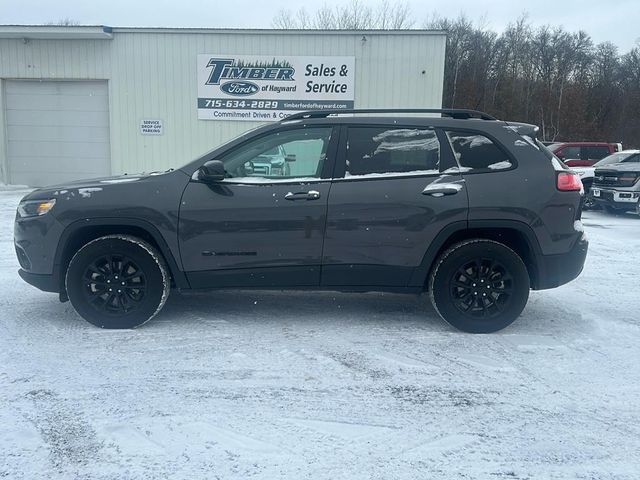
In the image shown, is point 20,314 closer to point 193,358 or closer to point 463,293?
point 193,358

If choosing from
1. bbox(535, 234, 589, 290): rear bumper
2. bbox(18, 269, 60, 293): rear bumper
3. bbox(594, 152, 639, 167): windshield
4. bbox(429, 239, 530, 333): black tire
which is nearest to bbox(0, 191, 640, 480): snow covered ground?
bbox(429, 239, 530, 333): black tire

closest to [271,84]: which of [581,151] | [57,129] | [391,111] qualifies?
Answer: [57,129]

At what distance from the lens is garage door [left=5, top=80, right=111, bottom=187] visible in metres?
16.5

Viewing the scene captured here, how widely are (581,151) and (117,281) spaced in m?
17.5

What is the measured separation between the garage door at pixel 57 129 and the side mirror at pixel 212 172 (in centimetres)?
1306

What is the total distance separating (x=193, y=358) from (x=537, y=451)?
7.90 ft

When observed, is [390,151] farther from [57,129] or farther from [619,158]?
[57,129]

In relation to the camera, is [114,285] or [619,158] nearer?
[114,285]

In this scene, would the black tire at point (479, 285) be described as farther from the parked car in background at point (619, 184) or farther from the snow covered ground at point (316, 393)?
the parked car in background at point (619, 184)

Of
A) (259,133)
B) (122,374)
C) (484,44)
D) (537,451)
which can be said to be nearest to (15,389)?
(122,374)

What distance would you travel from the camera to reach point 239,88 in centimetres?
1591

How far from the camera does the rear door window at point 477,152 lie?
4820mm

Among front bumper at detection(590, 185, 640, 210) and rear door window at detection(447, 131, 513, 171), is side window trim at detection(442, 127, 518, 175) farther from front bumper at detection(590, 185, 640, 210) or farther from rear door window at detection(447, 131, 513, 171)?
front bumper at detection(590, 185, 640, 210)

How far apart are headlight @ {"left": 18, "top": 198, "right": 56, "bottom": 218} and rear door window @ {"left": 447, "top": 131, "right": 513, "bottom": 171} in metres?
3.33
